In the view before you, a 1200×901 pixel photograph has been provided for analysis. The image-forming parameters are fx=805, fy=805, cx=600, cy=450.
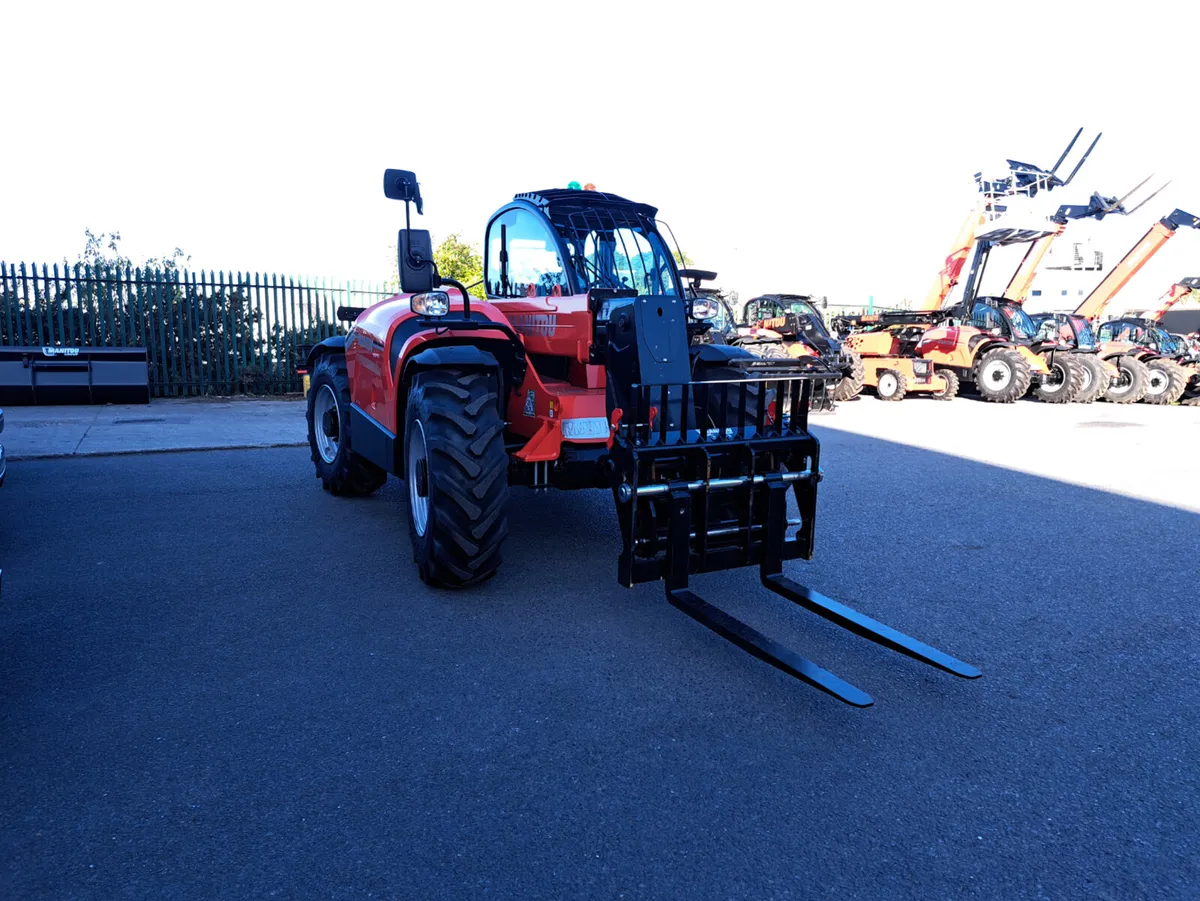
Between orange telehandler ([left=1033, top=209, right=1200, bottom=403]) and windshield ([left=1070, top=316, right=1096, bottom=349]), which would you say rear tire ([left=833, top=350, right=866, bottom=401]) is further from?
windshield ([left=1070, top=316, right=1096, bottom=349])

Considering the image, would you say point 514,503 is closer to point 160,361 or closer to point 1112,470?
point 1112,470

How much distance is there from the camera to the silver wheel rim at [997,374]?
54.6 ft

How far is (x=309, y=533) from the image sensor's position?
5.73 metres

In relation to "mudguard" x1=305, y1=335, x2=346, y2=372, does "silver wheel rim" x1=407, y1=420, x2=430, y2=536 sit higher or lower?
lower

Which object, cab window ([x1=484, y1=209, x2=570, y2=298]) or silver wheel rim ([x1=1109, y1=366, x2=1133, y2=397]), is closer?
cab window ([x1=484, y1=209, x2=570, y2=298])

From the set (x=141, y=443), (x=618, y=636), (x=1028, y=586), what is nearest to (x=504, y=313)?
(x=618, y=636)

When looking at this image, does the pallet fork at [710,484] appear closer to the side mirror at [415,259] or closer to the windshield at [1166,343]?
the side mirror at [415,259]

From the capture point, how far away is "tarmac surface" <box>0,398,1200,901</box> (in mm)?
2334

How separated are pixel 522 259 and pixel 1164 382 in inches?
690

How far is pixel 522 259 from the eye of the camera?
222 inches

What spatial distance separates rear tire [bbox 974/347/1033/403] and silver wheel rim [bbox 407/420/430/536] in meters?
15.0

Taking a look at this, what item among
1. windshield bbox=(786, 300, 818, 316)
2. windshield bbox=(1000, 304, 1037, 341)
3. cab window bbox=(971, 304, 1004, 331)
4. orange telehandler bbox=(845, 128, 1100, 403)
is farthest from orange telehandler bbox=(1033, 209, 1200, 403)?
windshield bbox=(786, 300, 818, 316)

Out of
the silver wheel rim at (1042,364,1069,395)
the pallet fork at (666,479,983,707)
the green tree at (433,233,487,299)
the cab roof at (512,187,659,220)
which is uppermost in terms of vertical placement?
the green tree at (433,233,487,299)

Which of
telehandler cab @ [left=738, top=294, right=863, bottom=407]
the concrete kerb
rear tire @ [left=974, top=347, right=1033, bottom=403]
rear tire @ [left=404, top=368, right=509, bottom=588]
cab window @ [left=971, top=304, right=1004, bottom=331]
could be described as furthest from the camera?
cab window @ [left=971, top=304, right=1004, bottom=331]
